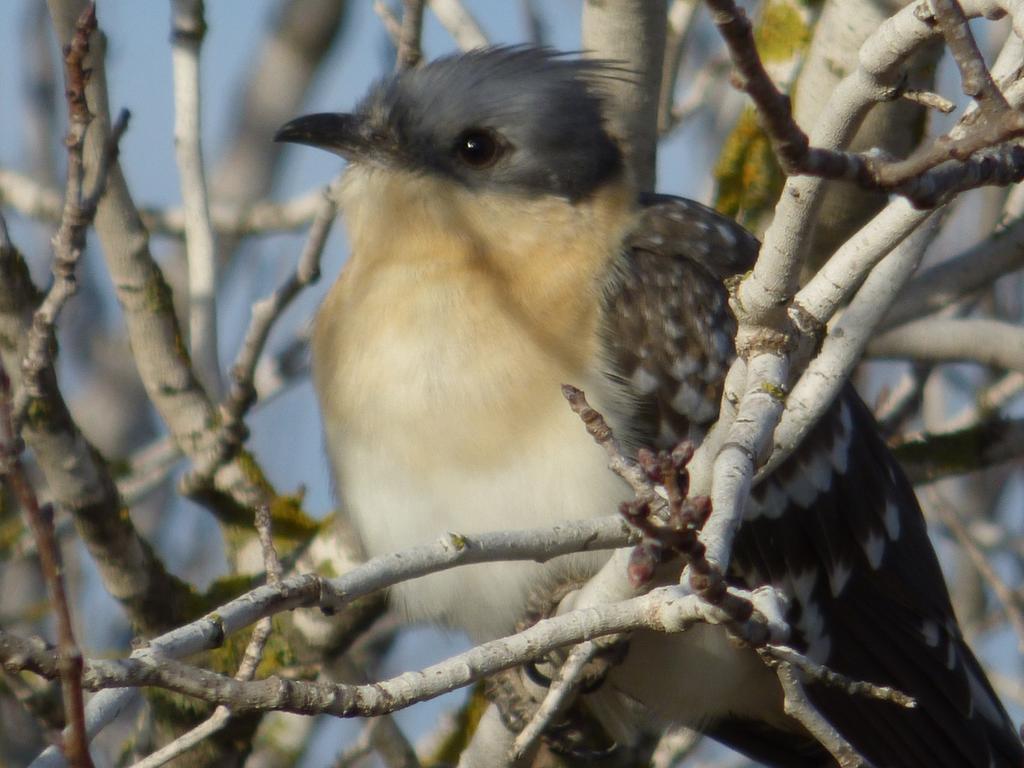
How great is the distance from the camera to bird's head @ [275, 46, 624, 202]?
4.94m

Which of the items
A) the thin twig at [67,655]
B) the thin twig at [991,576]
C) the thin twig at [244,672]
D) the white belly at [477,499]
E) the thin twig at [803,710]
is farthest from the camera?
the thin twig at [991,576]

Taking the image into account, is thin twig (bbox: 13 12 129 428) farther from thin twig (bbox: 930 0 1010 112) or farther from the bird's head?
thin twig (bbox: 930 0 1010 112)

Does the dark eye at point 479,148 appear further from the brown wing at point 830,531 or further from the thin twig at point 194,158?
the thin twig at point 194,158

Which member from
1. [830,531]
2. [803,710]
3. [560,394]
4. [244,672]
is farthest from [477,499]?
[803,710]

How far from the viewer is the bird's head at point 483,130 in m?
4.94

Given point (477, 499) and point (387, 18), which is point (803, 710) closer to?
point (477, 499)

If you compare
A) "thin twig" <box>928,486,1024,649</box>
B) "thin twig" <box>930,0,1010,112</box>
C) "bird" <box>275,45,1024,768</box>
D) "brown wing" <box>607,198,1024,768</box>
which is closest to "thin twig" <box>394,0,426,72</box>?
"bird" <box>275,45,1024,768</box>

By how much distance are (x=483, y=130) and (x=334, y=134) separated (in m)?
0.50

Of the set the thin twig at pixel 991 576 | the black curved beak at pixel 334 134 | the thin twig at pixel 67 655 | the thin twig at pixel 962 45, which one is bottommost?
the thin twig at pixel 67 655

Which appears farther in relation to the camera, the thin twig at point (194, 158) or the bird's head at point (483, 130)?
the thin twig at point (194, 158)

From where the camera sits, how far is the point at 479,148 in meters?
4.97

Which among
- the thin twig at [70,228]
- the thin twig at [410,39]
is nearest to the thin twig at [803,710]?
the thin twig at [70,228]

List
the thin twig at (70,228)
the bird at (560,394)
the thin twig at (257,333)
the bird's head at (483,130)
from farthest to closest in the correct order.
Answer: the bird's head at (483,130) < the thin twig at (257,333) < the bird at (560,394) < the thin twig at (70,228)

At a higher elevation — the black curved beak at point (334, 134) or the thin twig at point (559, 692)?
the black curved beak at point (334, 134)
